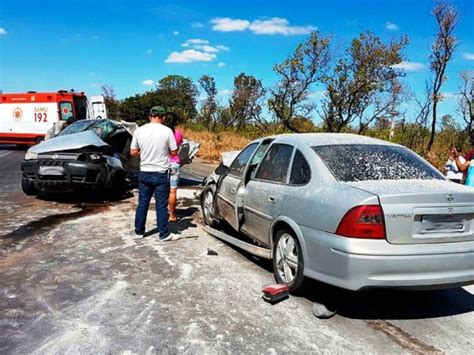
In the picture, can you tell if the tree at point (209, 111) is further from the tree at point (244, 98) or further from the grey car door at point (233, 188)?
the grey car door at point (233, 188)

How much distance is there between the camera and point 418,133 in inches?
630

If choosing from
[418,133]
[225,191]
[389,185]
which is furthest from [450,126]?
[389,185]

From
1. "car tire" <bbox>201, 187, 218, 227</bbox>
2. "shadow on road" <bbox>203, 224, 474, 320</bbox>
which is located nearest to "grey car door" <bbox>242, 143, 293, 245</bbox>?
"shadow on road" <bbox>203, 224, 474, 320</bbox>

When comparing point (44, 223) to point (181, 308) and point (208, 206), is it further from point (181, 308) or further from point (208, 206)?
point (181, 308)

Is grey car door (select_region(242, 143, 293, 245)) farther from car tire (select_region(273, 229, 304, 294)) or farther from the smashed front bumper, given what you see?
the smashed front bumper

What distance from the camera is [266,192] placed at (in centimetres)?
476

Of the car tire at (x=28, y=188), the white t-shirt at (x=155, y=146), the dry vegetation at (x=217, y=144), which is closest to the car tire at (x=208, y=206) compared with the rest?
the white t-shirt at (x=155, y=146)

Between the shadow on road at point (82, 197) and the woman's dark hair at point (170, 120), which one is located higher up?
the woman's dark hair at point (170, 120)

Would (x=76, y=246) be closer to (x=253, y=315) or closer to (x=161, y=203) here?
Answer: (x=161, y=203)

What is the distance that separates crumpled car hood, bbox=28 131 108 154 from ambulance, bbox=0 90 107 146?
1096 centimetres

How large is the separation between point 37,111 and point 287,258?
60.3 ft

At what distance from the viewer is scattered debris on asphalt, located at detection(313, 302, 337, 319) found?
12.5 feet

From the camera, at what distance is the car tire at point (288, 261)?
4039mm

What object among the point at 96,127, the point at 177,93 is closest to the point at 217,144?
the point at 96,127
